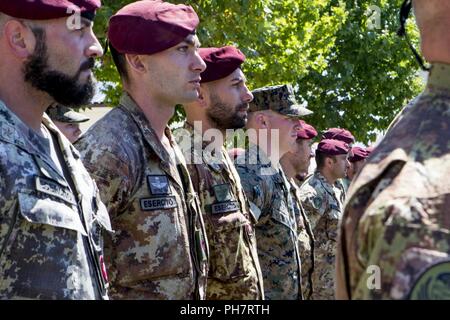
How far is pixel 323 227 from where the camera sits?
384 inches

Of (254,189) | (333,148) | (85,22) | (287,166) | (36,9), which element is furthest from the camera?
(333,148)

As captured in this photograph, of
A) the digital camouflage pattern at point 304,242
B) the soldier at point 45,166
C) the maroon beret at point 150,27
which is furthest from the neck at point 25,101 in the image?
the digital camouflage pattern at point 304,242

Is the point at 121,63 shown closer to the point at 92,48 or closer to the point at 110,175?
the point at 110,175

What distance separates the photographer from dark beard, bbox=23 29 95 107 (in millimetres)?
3225

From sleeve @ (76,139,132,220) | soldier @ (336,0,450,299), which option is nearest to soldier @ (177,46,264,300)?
sleeve @ (76,139,132,220)

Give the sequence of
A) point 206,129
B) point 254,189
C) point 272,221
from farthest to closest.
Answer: point 272,221
point 254,189
point 206,129

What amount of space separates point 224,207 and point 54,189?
2175mm

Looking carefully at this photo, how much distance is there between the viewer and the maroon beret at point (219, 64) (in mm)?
5934

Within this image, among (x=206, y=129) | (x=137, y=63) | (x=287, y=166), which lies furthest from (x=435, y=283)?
(x=287, y=166)

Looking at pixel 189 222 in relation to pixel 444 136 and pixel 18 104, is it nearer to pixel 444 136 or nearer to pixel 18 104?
pixel 18 104

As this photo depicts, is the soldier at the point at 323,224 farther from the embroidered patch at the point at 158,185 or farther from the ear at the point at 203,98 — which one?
the embroidered patch at the point at 158,185

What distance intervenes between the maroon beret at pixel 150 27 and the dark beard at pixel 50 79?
1.16m

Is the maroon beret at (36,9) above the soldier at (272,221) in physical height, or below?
above

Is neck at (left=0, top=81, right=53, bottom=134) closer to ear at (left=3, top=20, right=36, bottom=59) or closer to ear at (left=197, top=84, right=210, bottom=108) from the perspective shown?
ear at (left=3, top=20, right=36, bottom=59)
